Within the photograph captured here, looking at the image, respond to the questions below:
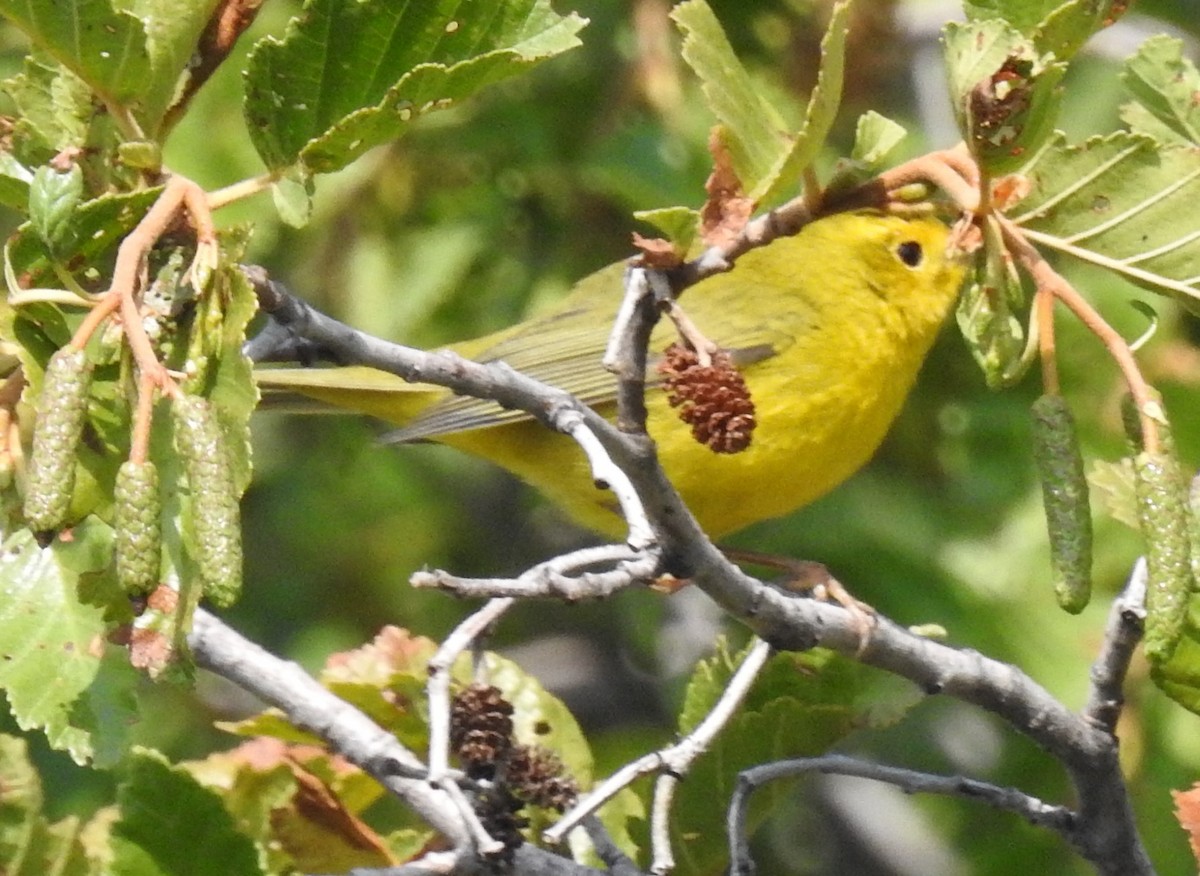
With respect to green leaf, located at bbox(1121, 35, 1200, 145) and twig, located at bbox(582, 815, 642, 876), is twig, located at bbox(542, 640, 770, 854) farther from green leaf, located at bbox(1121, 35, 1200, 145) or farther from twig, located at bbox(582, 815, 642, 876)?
green leaf, located at bbox(1121, 35, 1200, 145)

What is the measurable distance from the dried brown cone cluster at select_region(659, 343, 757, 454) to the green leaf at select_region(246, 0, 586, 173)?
1.32 feet

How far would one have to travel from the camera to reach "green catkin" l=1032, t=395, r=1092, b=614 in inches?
76.4

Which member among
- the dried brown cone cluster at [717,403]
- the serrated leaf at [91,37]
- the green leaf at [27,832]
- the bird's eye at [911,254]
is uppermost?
the serrated leaf at [91,37]

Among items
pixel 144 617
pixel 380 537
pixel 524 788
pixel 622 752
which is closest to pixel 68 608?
pixel 144 617

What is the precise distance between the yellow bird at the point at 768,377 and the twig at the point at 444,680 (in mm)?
1319

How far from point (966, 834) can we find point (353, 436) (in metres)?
2.49

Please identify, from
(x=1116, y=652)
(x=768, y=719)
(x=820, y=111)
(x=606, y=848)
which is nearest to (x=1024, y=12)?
(x=820, y=111)

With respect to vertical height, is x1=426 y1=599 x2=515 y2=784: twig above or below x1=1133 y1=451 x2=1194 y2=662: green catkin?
below

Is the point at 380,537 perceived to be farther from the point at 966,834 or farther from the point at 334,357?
A: the point at 334,357

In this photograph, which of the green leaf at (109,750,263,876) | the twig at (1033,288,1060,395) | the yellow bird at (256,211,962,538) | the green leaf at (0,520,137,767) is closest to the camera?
the green leaf at (0,520,137,767)

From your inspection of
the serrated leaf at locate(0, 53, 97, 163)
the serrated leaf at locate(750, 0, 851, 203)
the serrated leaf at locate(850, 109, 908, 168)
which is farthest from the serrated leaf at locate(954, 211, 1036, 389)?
the serrated leaf at locate(0, 53, 97, 163)

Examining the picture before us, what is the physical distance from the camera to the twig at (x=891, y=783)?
7.55 feet

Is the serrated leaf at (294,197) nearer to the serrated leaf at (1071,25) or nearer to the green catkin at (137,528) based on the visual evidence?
the green catkin at (137,528)

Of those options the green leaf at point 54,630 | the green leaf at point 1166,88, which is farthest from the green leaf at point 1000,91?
the green leaf at point 54,630
